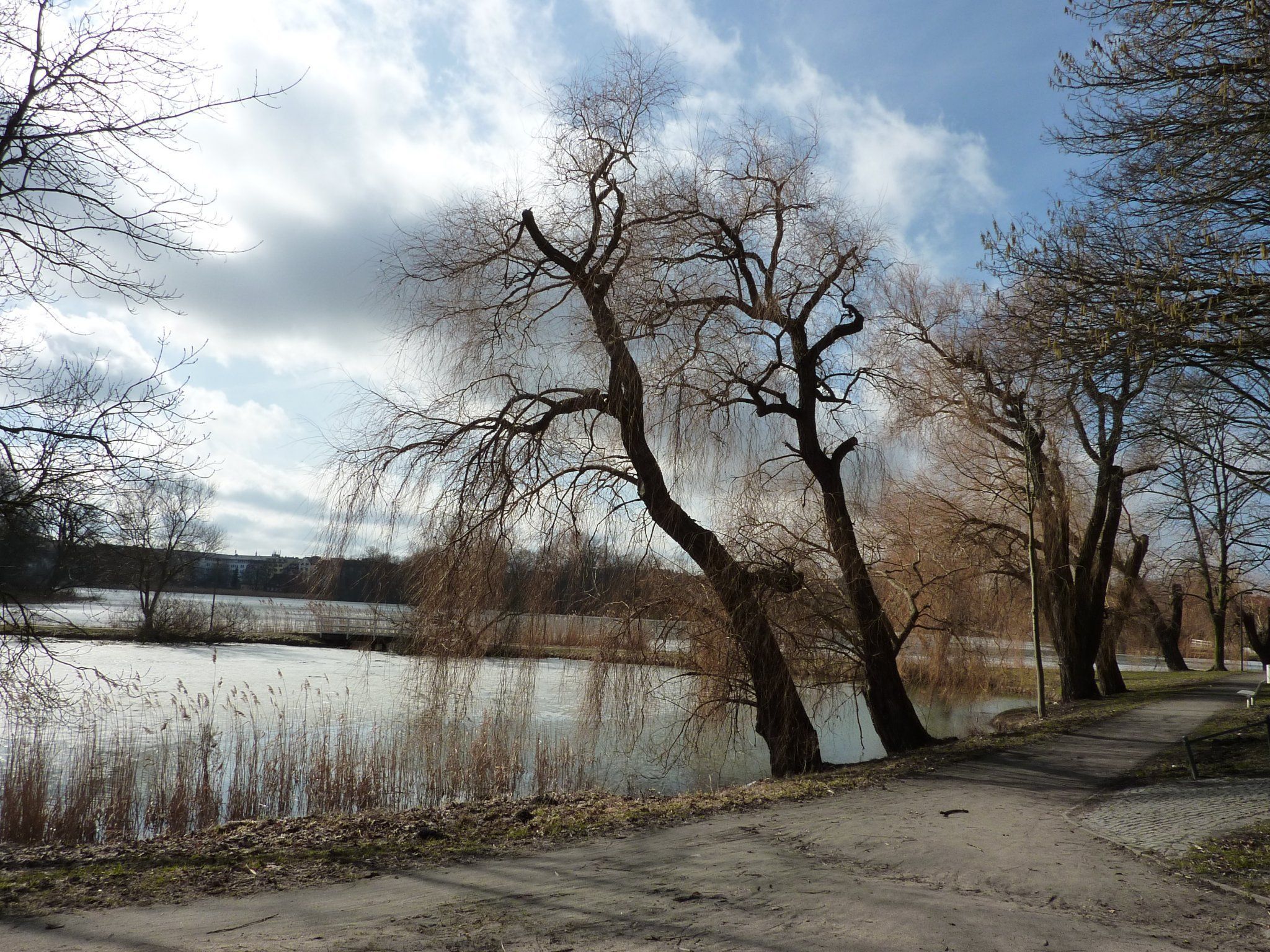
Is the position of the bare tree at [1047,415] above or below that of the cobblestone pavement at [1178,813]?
above

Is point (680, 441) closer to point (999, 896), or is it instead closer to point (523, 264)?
point (523, 264)

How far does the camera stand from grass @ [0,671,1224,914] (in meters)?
5.64

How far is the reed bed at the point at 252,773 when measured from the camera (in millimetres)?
9016

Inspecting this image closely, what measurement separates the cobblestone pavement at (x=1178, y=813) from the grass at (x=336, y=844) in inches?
94.4

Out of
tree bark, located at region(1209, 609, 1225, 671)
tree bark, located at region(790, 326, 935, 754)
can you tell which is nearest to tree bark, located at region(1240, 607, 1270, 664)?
tree bark, located at region(1209, 609, 1225, 671)

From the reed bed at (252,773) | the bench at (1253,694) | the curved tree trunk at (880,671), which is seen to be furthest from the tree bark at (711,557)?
the bench at (1253,694)

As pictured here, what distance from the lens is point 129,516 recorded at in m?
8.27

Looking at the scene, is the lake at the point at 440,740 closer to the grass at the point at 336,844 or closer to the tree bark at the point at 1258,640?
the grass at the point at 336,844

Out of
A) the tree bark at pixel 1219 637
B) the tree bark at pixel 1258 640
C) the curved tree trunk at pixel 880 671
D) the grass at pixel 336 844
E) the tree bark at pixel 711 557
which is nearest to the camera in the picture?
the grass at pixel 336 844

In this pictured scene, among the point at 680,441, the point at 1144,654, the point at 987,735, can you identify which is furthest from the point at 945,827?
the point at 1144,654

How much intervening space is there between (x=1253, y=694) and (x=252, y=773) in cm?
1574

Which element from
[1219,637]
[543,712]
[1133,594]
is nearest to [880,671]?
[543,712]

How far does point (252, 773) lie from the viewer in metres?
10.3

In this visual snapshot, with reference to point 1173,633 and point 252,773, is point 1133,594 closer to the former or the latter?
point 1173,633
